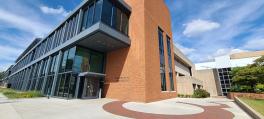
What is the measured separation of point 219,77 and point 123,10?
38.1 m

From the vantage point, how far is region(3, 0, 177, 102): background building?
567 inches

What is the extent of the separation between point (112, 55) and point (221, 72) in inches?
1484

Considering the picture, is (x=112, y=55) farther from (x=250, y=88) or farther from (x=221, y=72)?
(x=221, y=72)

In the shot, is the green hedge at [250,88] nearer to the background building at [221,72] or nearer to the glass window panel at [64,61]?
the background building at [221,72]

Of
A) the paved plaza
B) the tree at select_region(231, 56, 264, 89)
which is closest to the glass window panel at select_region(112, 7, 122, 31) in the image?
the paved plaza

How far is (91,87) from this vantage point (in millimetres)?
16750

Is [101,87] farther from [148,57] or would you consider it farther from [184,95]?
[184,95]

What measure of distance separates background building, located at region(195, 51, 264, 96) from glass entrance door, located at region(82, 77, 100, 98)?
118 feet

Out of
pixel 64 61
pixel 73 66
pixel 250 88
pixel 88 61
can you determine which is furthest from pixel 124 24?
pixel 250 88

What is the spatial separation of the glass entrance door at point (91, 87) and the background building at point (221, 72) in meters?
35.9

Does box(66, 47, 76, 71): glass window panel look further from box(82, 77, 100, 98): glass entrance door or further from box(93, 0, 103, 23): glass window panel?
box(93, 0, 103, 23): glass window panel

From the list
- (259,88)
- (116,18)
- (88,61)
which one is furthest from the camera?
Answer: (259,88)

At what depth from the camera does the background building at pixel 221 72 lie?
1538 inches

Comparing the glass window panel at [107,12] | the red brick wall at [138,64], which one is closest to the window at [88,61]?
the red brick wall at [138,64]
